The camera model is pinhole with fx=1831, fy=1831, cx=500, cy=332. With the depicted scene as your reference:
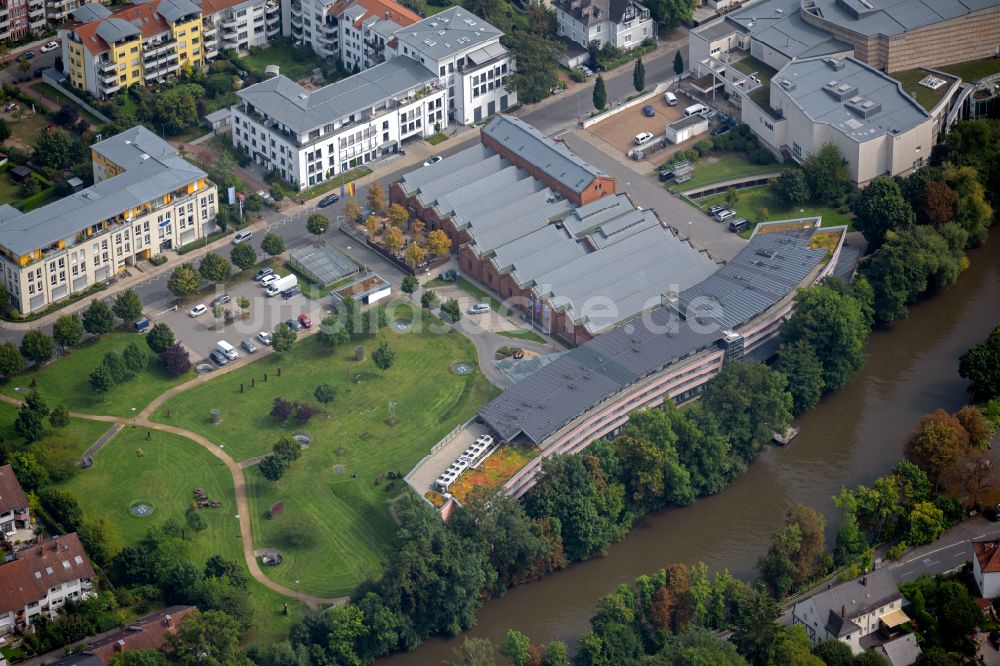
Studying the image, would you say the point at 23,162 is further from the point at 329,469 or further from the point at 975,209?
the point at 975,209

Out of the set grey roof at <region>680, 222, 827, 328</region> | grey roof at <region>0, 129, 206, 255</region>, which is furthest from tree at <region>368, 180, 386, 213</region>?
grey roof at <region>680, 222, 827, 328</region>

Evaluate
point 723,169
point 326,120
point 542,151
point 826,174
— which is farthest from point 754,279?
point 326,120

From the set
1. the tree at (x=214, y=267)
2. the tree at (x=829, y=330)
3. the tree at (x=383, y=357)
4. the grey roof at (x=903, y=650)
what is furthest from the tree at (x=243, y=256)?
the grey roof at (x=903, y=650)

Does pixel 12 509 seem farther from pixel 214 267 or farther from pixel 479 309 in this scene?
pixel 479 309

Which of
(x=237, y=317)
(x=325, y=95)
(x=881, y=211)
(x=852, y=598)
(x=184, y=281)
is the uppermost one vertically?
(x=325, y=95)

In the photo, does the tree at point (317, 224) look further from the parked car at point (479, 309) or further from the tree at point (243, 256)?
the parked car at point (479, 309)
